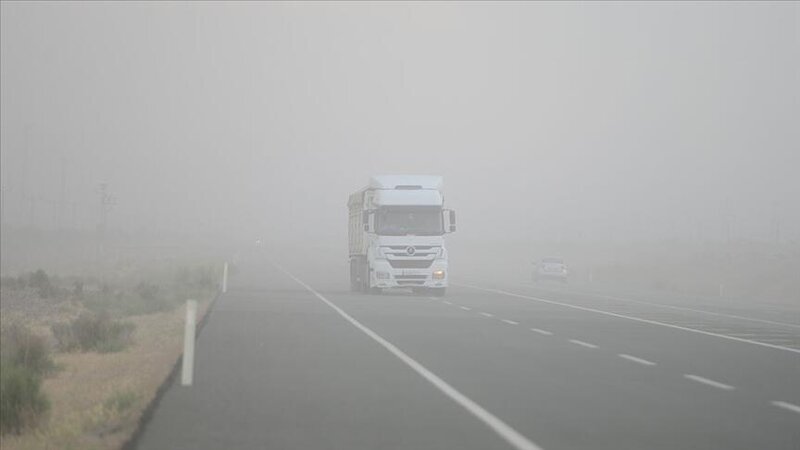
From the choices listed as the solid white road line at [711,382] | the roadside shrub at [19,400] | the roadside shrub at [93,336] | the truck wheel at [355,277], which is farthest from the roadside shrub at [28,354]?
the truck wheel at [355,277]

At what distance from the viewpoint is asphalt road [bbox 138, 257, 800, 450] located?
10977mm

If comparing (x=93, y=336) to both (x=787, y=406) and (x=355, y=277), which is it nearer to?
(x=787, y=406)

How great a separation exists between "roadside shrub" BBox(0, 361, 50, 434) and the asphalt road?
1.27 meters

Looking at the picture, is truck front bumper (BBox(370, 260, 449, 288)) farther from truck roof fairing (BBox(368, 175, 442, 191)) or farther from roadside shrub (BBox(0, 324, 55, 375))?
roadside shrub (BBox(0, 324, 55, 375))

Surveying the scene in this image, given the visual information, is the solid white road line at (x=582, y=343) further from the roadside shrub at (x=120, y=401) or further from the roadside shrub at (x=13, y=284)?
the roadside shrub at (x=13, y=284)

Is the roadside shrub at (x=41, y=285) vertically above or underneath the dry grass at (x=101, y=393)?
above

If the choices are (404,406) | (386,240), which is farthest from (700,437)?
(386,240)

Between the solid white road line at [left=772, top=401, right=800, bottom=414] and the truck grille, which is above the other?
the truck grille

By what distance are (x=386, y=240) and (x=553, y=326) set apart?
1110 centimetres

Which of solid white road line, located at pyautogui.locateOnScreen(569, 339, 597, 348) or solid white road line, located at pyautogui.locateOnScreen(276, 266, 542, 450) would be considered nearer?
solid white road line, located at pyautogui.locateOnScreen(276, 266, 542, 450)

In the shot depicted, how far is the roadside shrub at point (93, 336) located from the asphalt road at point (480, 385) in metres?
1.69

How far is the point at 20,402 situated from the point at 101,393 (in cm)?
215

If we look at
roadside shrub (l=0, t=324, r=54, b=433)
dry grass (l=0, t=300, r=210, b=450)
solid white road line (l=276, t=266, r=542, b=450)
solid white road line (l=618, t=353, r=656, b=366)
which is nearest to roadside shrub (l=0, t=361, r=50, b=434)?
roadside shrub (l=0, t=324, r=54, b=433)

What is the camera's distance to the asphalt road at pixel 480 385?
10977 millimetres
